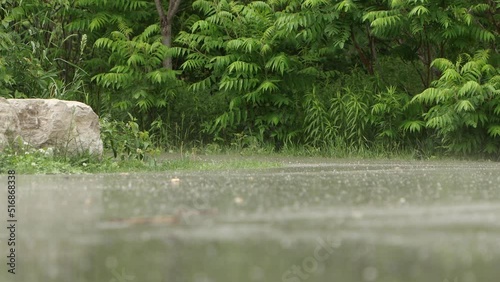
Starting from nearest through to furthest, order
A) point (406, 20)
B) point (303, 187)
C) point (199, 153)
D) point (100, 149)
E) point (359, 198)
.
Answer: point (359, 198) → point (303, 187) → point (100, 149) → point (406, 20) → point (199, 153)

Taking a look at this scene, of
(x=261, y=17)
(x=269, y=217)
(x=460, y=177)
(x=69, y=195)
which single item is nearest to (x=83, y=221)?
(x=269, y=217)

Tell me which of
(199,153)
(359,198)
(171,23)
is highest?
(171,23)

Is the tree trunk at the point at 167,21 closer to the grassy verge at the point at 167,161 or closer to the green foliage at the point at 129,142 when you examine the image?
the grassy verge at the point at 167,161

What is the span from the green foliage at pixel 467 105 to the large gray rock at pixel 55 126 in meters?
4.80

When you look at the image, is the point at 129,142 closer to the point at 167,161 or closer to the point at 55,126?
the point at 167,161

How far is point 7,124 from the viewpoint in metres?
9.60

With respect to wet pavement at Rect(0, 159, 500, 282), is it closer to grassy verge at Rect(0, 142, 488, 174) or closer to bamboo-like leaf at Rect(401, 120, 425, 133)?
grassy verge at Rect(0, 142, 488, 174)

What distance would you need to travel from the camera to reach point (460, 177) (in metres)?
8.10

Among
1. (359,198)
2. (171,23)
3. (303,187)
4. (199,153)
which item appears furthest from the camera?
(171,23)

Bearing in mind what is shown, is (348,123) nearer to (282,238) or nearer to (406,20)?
(406,20)

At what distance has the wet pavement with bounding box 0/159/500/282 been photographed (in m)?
3.59

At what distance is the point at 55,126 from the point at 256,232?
5.93 meters

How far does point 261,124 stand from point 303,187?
24.1 ft

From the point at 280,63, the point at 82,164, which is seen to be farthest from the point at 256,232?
the point at 280,63
